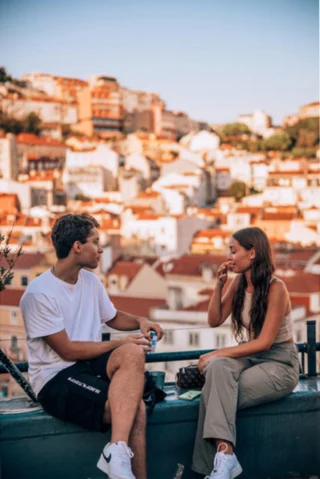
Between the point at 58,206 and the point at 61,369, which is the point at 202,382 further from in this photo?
the point at 58,206

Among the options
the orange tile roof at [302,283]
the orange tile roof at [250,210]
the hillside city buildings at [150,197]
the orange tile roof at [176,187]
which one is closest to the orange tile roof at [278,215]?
the hillside city buildings at [150,197]

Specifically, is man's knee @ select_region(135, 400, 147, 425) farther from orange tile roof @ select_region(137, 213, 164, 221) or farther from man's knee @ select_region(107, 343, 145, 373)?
orange tile roof @ select_region(137, 213, 164, 221)

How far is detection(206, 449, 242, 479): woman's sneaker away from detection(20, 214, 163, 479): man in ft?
0.82

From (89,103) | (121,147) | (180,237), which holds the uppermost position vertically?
(89,103)

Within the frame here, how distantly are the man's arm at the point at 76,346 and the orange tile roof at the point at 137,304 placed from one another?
1811 centimetres

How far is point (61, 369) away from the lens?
243cm

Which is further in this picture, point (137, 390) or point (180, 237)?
point (180, 237)

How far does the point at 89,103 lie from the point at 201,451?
67964mm

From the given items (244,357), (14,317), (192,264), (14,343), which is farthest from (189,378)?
(192,264)

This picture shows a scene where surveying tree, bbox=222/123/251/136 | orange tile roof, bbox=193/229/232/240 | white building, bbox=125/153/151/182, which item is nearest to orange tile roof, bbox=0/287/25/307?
orange tile roof, bbox=193/229/232/240

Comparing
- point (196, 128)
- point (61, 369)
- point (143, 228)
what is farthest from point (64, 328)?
point (196, 128)

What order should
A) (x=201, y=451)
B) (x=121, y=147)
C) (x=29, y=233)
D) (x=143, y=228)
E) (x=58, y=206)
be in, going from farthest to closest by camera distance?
(x=121, y=147) < (x=58, y=206) < (x=143, y=228) < (x=29, y=233) < (x=201, y=451)

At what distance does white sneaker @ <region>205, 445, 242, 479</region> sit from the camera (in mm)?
2369

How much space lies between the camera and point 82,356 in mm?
2445
